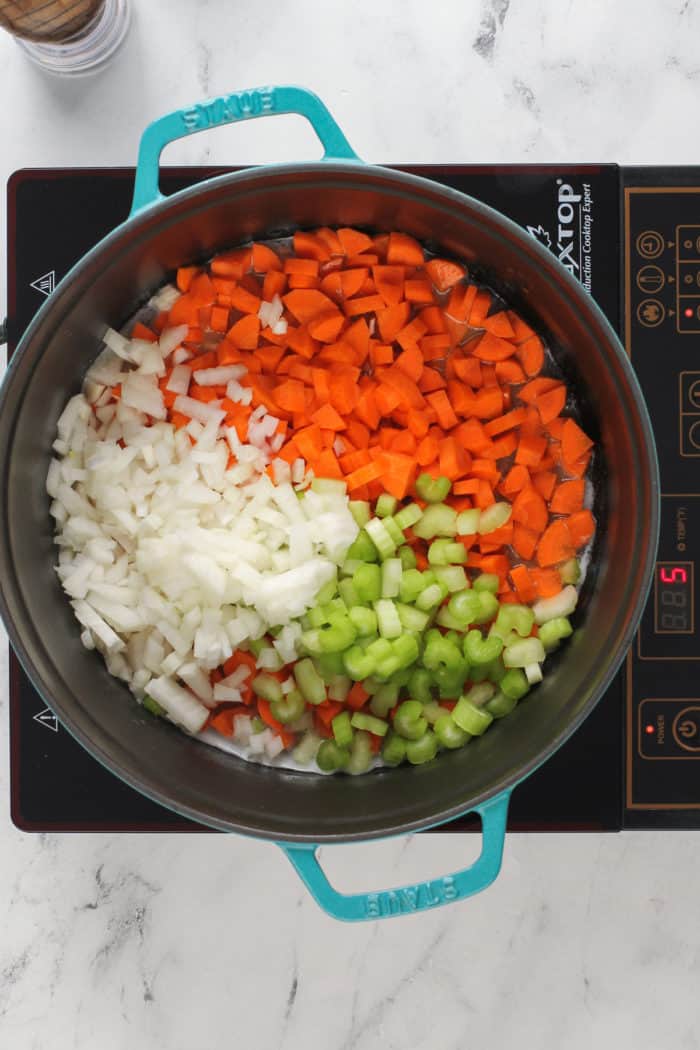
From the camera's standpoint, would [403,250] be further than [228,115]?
Yes

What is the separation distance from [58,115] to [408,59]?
500 mm

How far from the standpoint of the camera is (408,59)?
1350mm

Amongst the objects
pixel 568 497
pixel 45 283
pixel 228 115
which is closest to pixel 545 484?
pixel 568 497

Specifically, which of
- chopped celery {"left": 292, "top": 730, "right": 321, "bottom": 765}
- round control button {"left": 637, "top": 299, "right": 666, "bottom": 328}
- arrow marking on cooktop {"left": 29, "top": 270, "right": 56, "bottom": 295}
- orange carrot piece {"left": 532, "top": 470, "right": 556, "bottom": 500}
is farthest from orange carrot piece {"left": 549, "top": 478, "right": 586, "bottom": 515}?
arrow marking on cooktop {"left": 29, "top": 270, "right": 56, "bottom": 295}

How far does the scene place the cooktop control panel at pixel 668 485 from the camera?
1.22 metres

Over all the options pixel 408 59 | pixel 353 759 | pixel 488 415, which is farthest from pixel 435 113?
pixel 353 759

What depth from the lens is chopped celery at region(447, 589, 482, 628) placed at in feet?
3.80

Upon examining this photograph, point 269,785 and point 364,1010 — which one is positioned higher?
point 269,785

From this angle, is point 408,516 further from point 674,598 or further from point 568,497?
point 674,598

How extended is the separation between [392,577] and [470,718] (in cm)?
20

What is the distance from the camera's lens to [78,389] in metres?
1.23

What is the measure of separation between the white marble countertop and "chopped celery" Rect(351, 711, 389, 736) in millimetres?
262

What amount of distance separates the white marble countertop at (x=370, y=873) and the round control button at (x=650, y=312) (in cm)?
26

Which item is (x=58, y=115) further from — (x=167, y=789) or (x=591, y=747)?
(x=591, y=747)
